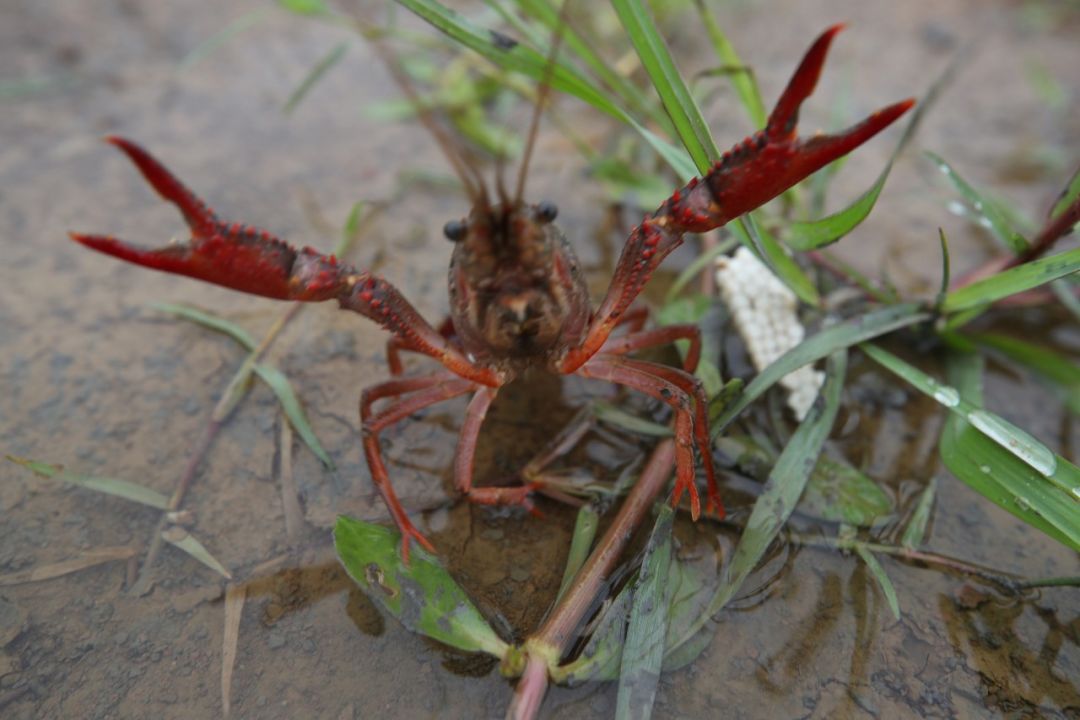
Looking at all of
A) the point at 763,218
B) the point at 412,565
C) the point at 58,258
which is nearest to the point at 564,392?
the point at 412,565

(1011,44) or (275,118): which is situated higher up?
(275,118)

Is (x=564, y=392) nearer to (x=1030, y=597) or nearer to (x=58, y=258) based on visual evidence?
(x=1030, y=597)

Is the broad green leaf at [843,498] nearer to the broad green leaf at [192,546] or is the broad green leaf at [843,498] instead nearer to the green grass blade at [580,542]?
the green grass blade at [580,542]

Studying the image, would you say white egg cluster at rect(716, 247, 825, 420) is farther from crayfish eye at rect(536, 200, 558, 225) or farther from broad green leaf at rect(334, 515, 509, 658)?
broad green leaf at rect(334, 515, 509, 658)

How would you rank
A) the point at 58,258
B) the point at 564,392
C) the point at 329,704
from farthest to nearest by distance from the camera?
the point at 58,258 < the point at 564,392 < the point at 329,704

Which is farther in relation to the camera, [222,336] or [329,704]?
[222,336]

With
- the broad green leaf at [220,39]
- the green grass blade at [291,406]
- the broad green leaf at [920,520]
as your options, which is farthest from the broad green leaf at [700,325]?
the broad green leaf at [220,39]
